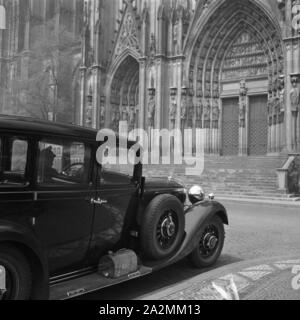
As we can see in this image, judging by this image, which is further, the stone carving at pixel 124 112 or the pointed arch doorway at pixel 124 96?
the stone carving at pixel 124 112

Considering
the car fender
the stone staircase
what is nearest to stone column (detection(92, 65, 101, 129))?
the stone staircase

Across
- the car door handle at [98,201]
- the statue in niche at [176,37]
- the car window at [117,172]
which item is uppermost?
the statue in niche at [176,37]

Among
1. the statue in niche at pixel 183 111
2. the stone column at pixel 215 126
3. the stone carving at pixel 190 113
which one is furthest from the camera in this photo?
the stone column at pixel 215 126

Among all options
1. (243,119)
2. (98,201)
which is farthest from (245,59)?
(98,201)

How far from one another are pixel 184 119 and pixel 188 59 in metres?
4.22

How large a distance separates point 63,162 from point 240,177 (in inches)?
665

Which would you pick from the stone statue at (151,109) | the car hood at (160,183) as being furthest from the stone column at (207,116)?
the car hood at (160,183)

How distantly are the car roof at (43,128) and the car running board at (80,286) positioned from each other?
140cm

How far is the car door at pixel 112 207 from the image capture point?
4.08m

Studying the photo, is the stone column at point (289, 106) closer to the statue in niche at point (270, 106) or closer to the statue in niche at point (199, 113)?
the statue in niche at point (270, 106)

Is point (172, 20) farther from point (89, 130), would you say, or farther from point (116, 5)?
point (89, 130)

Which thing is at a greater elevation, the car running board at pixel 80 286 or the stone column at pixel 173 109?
the stone column at pixel 173 109

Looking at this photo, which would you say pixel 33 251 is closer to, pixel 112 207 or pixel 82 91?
pixel 112 207

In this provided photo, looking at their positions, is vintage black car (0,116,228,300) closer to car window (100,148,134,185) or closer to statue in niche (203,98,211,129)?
car window (100,148,134,185)
